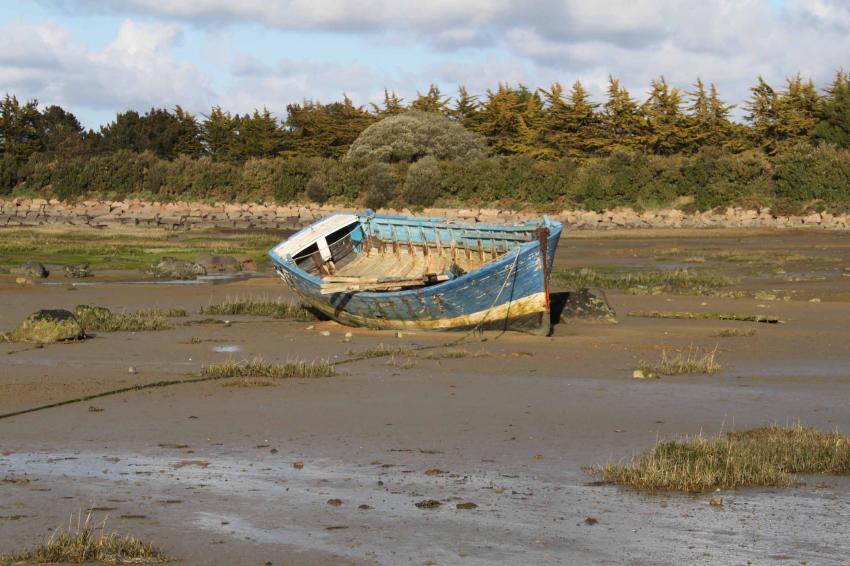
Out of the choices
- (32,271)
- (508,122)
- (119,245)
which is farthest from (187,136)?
(32,271)

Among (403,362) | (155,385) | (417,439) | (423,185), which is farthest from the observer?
(423,185)

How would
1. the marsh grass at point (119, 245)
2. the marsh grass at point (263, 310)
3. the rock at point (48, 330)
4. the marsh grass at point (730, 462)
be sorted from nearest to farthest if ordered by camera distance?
the marsh grass at point (730, 462) → the rock at point (48, 330) → the marsh grass at point (263, 310) → the marsh grass at point (119, 245)

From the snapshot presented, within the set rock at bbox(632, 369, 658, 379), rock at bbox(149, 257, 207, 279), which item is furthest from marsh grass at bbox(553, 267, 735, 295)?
rock at bbox(632, 369, 658, 379)

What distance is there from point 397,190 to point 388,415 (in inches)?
2123

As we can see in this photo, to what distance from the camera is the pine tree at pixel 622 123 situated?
66.2m

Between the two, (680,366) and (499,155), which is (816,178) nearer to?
(499,155)

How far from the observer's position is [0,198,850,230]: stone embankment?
2181 inches

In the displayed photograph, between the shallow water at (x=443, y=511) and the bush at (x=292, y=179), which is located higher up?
the bush at (x=292, y=179)

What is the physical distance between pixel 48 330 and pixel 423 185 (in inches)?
1856

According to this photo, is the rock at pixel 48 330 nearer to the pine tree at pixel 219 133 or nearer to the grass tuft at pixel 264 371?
the grass tuft at pixel 264 371

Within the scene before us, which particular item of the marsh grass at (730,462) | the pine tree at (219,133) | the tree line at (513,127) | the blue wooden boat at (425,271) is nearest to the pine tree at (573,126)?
the tree line at (513,127)

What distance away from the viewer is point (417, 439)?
10695 mm

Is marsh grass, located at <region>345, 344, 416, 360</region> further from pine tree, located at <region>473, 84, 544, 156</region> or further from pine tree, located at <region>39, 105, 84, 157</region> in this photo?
pine tree, located at <region>39, 105, 84, 157</region>

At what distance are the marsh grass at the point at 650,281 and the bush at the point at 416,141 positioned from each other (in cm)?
3746
